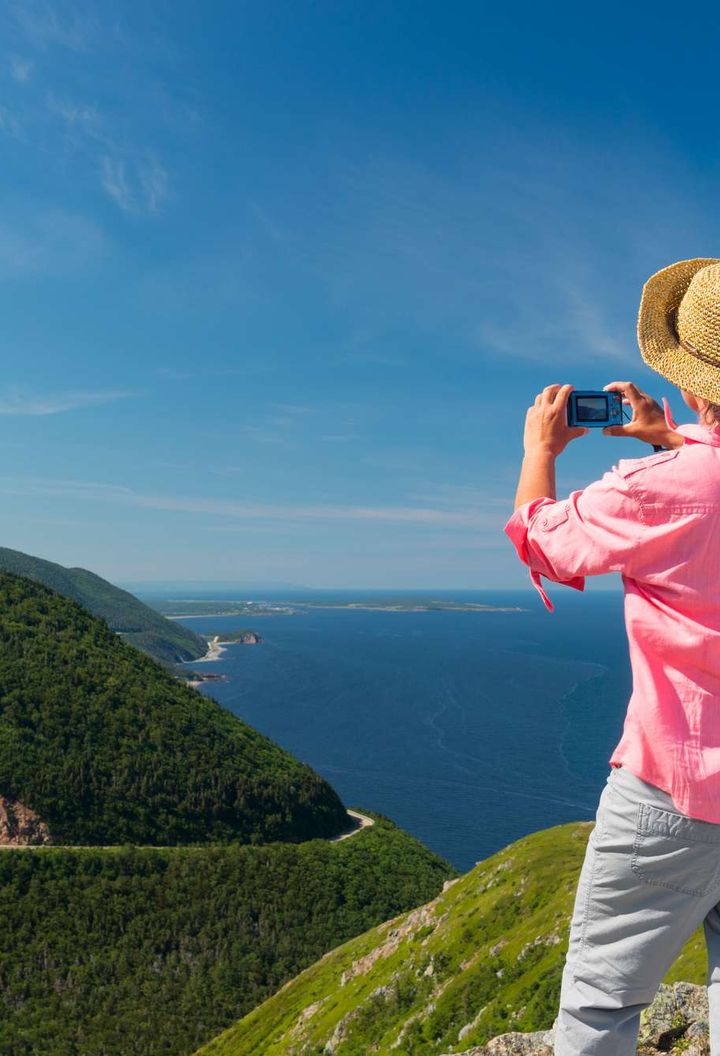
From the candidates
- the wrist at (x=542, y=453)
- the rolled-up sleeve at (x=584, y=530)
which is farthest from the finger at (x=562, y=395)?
the rolled-up sleeve at (x=584, y=530)

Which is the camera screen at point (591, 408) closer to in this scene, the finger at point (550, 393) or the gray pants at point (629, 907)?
the finger at point (550, 393)

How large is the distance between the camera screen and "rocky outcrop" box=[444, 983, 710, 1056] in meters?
6.24

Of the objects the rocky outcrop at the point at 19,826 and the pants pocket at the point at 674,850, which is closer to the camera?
the pants pocket at the point at 674,850

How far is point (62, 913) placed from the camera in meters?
80.8

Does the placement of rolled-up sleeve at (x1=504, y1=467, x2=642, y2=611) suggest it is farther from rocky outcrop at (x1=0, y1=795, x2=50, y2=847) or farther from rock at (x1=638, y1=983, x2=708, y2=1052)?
rocky outcrop at (x1=0, y1=795, x2=50, y2=847)

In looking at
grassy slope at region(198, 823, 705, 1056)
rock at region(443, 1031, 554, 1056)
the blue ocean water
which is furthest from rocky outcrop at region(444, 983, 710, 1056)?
the blue ocean water

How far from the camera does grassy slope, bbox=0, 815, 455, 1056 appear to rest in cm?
6769

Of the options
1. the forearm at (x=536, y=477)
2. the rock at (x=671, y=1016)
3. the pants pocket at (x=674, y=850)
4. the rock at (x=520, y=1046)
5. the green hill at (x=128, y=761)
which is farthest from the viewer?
the green hill at (x=128, y=761)

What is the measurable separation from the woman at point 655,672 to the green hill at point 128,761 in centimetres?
11020

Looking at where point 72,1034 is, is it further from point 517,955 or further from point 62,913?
point 517,955

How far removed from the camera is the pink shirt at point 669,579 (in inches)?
114

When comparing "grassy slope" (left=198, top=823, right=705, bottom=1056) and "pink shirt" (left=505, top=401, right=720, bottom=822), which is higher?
"pink shirt" (left=505, top=401, right=720, bottom=822)

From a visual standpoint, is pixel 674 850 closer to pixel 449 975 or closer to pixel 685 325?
pixel 685 325

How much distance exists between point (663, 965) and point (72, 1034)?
80.7 meters
